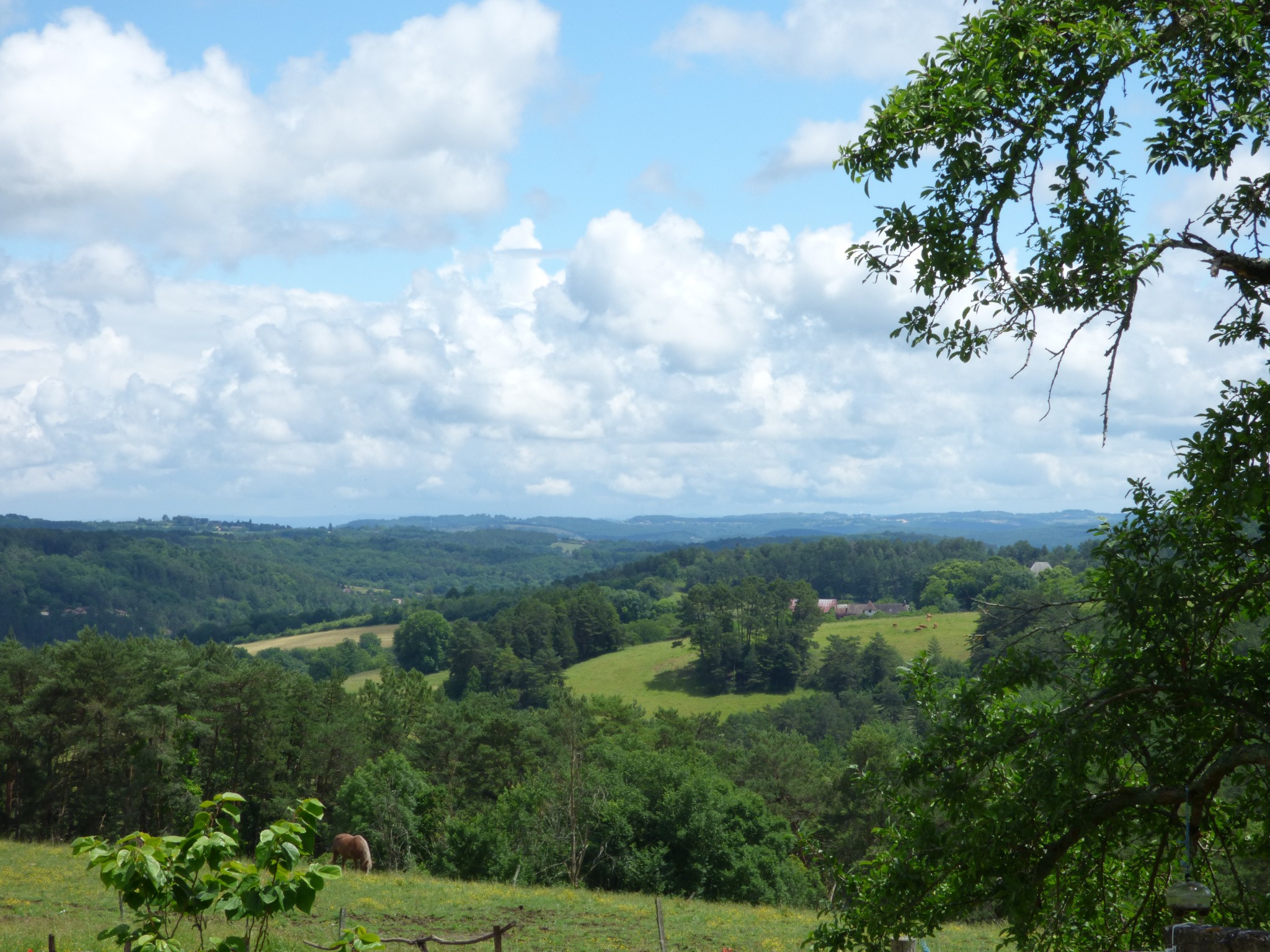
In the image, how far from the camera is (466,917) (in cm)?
2361

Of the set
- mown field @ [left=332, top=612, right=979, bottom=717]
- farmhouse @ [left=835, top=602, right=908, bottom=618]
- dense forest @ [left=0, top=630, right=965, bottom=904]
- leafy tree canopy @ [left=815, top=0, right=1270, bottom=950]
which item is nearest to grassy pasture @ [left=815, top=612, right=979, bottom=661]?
mown field @ [left=332, top=612, right=979, bottom=717]

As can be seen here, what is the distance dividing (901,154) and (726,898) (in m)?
38.9

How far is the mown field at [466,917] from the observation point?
1952cm

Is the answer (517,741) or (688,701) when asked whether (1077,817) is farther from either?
(688,701)

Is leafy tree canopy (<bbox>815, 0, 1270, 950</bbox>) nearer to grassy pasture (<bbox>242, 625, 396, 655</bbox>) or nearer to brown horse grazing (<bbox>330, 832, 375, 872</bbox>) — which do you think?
brown horse grazing (<bbox>330, 832, 375, 872</bbox>)

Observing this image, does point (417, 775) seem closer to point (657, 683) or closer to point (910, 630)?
point (657, 683)

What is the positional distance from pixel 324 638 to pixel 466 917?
15265cm

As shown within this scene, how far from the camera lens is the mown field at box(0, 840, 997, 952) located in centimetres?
1952

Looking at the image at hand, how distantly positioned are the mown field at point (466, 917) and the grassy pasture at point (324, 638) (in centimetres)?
13238

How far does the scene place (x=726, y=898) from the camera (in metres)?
39.4

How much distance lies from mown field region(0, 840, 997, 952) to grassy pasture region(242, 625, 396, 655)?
434 feet

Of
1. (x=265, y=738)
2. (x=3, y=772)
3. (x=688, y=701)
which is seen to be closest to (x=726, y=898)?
(x=265, y=738)

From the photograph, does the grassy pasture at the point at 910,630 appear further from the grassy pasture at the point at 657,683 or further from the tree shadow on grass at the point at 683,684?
the tree shadow on grass at the point at 683,684

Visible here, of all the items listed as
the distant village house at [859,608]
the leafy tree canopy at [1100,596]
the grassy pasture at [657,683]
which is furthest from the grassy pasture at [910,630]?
the leafy tree canopy at [1100,596]
